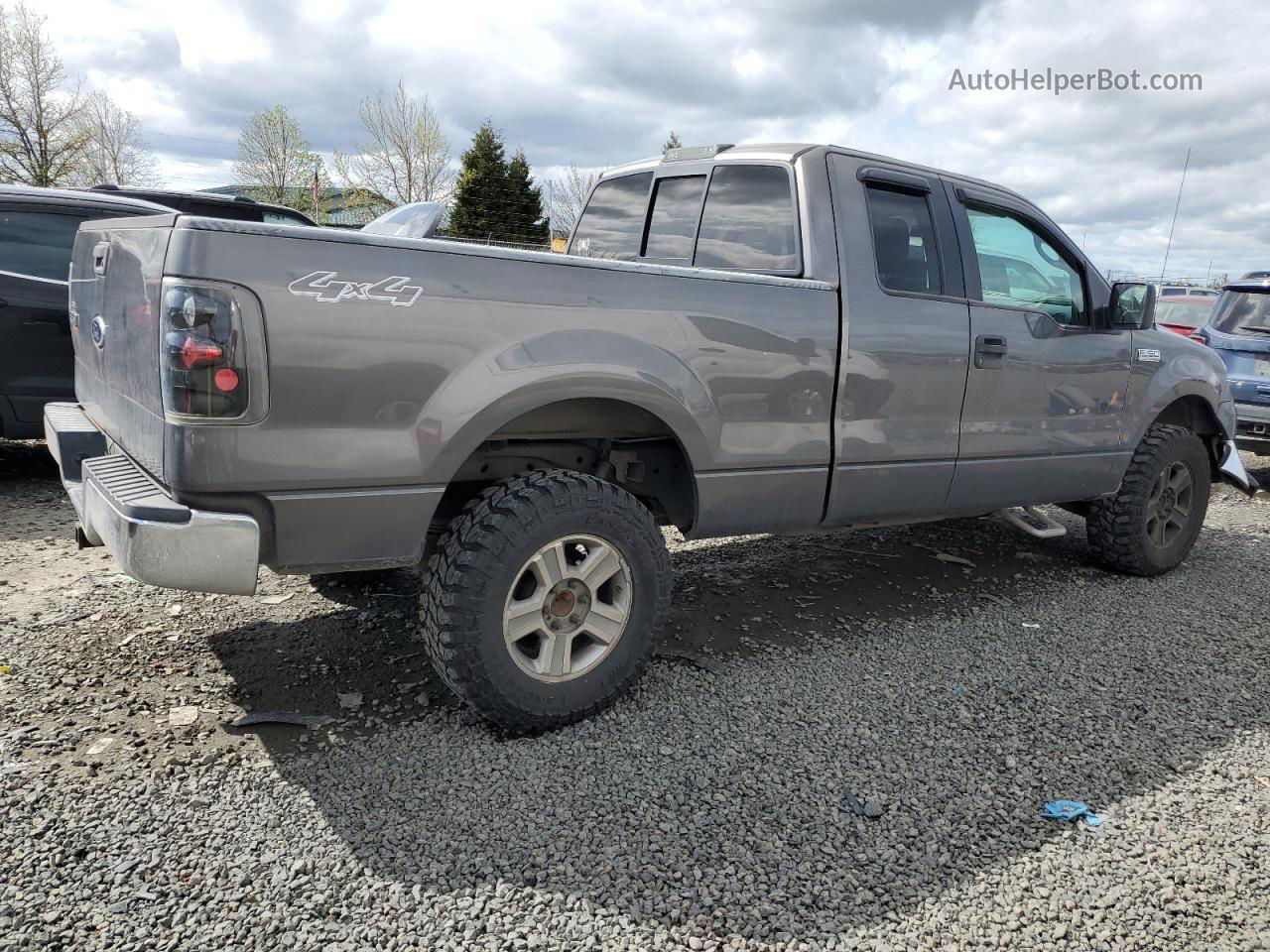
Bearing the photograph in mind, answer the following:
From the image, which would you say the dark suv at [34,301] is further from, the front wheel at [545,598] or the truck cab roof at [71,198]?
the front wheel at [545,598]

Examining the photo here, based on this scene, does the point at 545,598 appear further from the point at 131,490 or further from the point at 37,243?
the point at 37,243

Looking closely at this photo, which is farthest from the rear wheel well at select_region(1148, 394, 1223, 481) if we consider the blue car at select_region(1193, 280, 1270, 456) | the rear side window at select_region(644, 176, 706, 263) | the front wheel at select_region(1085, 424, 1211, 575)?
the rear side window at select_region(644, 176, 706, 263)

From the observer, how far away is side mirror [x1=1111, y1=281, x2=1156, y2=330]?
14.8 feet

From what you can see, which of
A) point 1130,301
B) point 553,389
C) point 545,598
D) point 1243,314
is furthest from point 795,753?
point 1243,314

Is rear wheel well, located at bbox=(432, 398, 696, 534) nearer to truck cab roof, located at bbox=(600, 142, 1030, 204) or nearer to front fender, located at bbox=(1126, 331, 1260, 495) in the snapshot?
truck cab roof, located at bbox=(600, 142, 1030, 204)

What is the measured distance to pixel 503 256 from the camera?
8.93ft

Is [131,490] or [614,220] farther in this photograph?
[614,220]

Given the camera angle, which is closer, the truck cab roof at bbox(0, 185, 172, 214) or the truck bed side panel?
the truck bed side panel

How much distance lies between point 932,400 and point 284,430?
8.67ft

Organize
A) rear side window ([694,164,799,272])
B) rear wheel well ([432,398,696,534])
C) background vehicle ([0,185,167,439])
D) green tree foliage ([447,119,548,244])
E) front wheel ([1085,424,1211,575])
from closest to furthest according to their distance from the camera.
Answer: rear wheel well ([432,398,696,534]) → rear side window ([694,164,799,272]) → front wheel ([1085,424,1211,575]) → background vehicle ([0,185,167,439]) → green tree foliage ([447,119,548,244])

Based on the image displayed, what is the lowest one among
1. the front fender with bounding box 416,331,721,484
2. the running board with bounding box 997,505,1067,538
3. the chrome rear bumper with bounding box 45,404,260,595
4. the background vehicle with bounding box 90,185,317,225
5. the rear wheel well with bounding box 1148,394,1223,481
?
the running board with bounding box 997,505,1067,538

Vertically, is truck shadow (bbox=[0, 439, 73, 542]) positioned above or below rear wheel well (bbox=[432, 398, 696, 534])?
below

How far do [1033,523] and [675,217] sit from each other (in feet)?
8.82

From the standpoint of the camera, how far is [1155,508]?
5133mm
